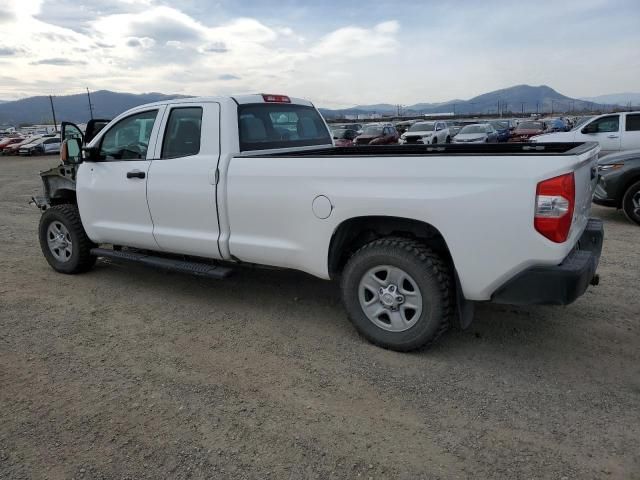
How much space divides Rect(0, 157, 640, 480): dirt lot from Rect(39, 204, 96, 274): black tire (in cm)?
73

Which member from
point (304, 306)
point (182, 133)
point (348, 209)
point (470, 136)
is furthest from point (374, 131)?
point (348, 209)

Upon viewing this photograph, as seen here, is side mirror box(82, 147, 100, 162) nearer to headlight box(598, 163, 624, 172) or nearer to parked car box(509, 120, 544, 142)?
headlight box(598, 163, 624, 172)

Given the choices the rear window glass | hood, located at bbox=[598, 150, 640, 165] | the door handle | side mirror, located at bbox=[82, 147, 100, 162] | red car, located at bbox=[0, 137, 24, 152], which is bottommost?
hood, located at bbox=[598, 150, 640, 165]

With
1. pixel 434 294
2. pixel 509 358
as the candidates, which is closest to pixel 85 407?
pixel 434 294

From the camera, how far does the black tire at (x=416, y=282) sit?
136 inches

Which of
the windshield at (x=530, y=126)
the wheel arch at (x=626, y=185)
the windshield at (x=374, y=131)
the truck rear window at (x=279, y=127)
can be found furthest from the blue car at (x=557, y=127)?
the truck rear window at (x=279, y=127)

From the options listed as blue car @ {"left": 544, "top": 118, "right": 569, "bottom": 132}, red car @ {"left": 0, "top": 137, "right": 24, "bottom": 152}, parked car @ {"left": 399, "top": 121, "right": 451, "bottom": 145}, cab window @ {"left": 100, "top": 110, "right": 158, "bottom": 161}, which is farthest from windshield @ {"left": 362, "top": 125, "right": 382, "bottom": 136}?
red car @ {"left": 0, "top": 137, "right": 24, "bottom": 152}

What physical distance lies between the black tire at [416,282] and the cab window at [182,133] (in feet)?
6.01

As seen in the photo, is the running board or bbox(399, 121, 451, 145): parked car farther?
bbox(399, 121, 451, 145): parked car

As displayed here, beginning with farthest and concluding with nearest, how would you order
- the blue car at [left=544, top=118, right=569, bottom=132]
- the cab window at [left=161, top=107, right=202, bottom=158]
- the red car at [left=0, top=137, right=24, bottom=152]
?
1. the red car at [left=0, top=137, right=24, bottom=152]
2. the blue car at [left=544, top=118, right=569, bottom=132]
3. the cab window at [left=161, top=107, right=202, bottom=158]

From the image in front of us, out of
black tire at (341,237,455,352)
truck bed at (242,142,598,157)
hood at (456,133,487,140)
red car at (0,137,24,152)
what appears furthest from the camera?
red car at (0,137,24,152)

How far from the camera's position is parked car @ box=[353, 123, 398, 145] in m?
24.4

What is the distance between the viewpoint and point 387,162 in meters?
3.47

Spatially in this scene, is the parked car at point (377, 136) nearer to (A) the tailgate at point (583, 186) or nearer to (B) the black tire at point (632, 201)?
(B) the black tire at point (632, 201)
